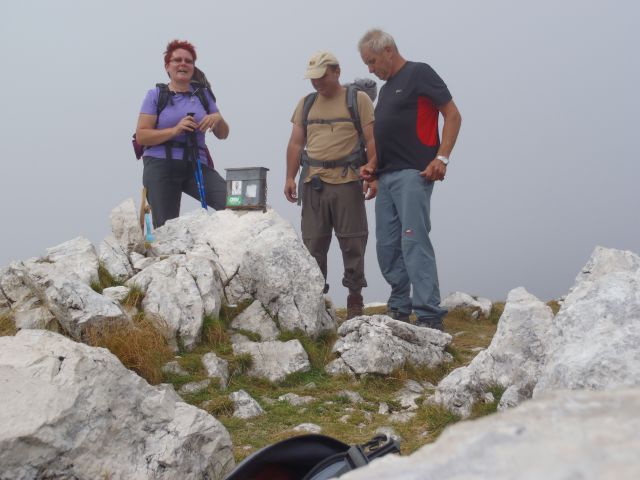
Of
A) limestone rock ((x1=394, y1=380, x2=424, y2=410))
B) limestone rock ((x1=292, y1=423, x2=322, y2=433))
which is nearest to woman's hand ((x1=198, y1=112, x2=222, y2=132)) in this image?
limestone rock ((x1=394, y1=380, x2=424, y2=410))

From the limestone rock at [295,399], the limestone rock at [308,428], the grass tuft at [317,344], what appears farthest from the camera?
the grass tuft at [317,344]

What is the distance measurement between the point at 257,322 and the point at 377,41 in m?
4.23

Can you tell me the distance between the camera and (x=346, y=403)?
6617 mm

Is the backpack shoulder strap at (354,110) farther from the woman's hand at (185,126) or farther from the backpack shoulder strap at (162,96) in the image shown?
the backpack shoulder strap at (162,96)

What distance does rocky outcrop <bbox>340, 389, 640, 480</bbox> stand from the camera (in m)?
0.93

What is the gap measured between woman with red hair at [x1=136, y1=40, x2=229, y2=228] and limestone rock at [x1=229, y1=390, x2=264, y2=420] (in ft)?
15.1

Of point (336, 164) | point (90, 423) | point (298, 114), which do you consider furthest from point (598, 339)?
point (298, 114)

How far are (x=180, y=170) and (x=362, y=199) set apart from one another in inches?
116

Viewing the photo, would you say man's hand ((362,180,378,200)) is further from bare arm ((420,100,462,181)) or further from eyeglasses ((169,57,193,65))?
eyeglasses ((169,57,193,65))

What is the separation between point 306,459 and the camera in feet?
8.40

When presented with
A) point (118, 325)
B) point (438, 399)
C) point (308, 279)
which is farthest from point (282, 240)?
point (438, 399)

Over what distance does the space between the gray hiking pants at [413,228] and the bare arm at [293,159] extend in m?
1.85

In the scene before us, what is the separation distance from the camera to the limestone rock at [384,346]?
7.35 m

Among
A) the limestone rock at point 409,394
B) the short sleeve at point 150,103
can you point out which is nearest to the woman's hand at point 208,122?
the short sleeve at point 150,103
